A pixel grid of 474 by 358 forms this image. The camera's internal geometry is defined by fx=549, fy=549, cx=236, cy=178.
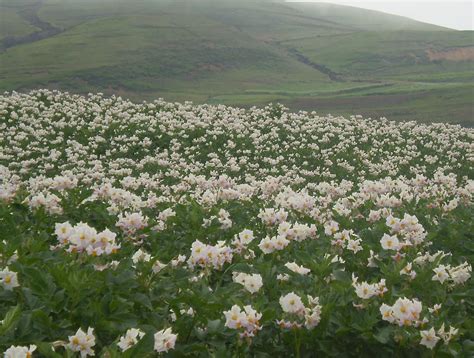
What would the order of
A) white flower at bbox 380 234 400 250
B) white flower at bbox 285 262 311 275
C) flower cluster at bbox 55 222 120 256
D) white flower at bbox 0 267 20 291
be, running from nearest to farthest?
white flower at bbox 0 267 20 291
flower cluster at bbox 55 222 120 256
white flower at bbox 285 262 311 275
white flower at bbox 380 234 400 250


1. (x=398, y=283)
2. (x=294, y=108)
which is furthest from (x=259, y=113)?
(x=294, y=108)

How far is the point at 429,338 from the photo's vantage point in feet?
12.5

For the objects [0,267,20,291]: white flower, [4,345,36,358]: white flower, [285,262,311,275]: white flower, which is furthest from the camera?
[285,262,311,275]: white flower

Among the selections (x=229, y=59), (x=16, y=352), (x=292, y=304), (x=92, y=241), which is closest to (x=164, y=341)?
(x=16, y=352)

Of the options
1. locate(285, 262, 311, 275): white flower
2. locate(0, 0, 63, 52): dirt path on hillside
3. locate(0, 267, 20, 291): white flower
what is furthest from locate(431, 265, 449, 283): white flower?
locate(0, 0, 63, 52): dirt path on hillside

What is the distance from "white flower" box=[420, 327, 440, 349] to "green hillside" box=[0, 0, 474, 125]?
48.4 m

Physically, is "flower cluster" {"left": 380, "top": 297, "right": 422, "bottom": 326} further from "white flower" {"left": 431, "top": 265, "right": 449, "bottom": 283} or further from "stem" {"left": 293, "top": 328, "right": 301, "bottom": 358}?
"white flower" {"left": 431, "top": 265, "right": 449, "bottom": 283}

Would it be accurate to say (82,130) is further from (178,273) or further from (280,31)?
(280,31)

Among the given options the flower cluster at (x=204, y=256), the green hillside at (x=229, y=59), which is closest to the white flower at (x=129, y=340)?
the flower cluster at (x=204, y=256)

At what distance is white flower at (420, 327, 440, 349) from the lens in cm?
378

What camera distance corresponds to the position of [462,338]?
4.57 metres

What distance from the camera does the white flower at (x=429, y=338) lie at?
12.4ft

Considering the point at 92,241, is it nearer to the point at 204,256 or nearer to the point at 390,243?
the point at 204,256

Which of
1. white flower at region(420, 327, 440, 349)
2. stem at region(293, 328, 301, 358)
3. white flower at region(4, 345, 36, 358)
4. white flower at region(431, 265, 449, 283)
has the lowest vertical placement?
stem at region(293, 328, 301, 358)
